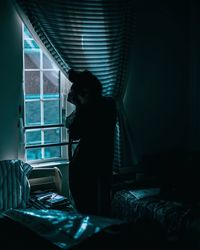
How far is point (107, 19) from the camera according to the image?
11.1 ft

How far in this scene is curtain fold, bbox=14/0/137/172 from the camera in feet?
10.4

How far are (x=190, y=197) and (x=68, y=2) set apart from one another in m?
1.84

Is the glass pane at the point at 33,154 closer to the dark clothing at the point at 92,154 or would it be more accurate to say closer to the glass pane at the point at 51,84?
the glass pane at the point at 51,84

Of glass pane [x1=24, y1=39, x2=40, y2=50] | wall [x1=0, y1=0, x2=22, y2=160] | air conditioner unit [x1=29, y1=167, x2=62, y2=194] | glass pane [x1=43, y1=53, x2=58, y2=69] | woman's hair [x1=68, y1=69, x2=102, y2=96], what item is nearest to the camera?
woman's hair [x1=68, y1=69, x2=102, y2=96]

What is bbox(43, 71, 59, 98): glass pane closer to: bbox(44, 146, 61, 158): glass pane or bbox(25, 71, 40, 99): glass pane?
bbox(25, 71, 40, 99): glass pane

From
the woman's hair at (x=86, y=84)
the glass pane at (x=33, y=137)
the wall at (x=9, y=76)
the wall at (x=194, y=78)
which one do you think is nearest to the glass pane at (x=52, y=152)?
the glass pane at (x=33, y=137)

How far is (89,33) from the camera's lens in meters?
3.36

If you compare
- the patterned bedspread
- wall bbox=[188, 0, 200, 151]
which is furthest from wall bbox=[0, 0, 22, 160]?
wall bbox=[188, 0, 200, 151]

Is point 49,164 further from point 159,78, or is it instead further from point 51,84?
point 159,78

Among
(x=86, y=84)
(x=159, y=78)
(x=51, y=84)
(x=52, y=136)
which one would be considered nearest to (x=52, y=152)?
(x=52, y=136)

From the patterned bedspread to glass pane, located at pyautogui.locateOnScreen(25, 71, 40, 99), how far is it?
1.11 meters

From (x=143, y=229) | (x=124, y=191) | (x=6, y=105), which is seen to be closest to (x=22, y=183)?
(x=6, y=105)

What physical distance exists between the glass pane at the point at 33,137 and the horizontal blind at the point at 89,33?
0.61 meters

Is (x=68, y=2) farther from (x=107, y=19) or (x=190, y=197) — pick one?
(x=190, y=197)
